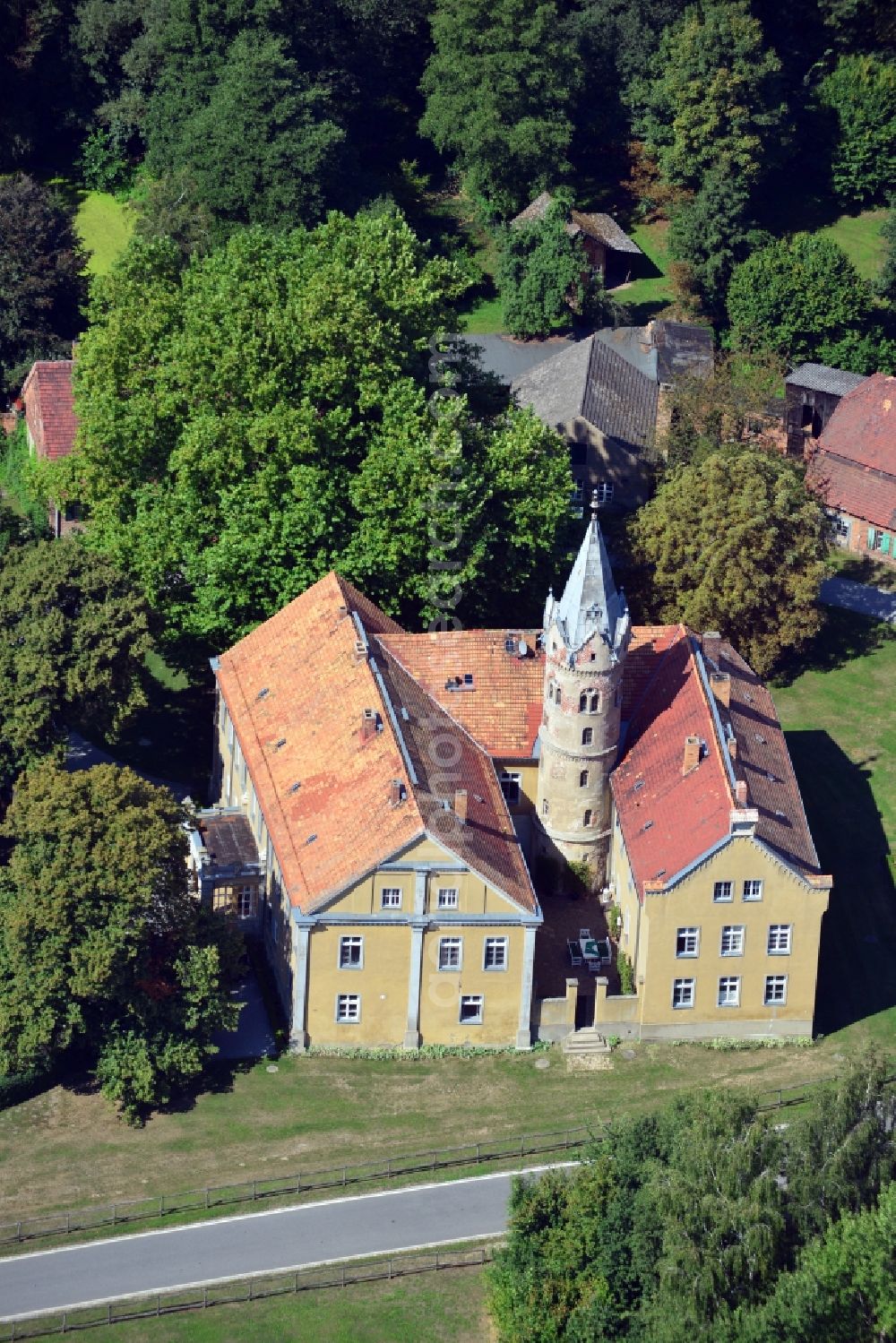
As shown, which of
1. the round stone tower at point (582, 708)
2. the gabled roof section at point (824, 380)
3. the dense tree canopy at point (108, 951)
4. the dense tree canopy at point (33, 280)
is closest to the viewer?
the dense tree canopy at point (108, 951)

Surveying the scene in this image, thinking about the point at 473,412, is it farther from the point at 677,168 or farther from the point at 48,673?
the point at 677,168

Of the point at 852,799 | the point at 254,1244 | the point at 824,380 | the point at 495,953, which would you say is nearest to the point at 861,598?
the point at 824,380

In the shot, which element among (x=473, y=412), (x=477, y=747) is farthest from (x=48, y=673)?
(x=473, y=412)

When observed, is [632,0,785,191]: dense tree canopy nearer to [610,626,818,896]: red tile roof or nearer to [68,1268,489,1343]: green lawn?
[610,626,818,896]: red tile roof

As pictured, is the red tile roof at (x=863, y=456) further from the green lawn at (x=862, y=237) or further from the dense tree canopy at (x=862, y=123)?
the dense tree canopy at (x=862, y=123)

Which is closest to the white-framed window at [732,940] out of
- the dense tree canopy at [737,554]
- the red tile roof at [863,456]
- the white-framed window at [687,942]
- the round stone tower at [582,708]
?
the white-framed window at [687,942]

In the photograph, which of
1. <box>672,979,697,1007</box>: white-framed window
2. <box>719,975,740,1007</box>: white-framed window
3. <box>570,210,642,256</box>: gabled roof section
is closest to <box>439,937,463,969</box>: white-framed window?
<box>672,979,697,1007</box>: white-framed window

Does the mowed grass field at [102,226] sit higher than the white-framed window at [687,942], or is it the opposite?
the mowed grass field at [102,226]
